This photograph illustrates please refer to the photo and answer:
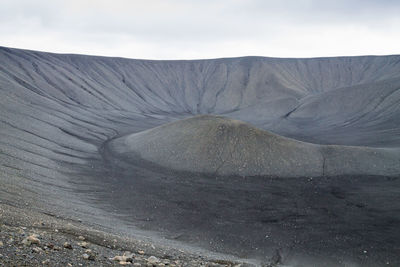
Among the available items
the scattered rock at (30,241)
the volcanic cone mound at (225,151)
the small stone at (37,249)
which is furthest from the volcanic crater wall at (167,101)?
the small stone at (37,249)

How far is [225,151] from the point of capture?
33.7 metres

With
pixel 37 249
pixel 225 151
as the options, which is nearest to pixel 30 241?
pixel 37 249

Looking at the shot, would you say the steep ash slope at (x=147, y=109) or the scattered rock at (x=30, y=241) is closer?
the scattered rock at (x=30, y=241)

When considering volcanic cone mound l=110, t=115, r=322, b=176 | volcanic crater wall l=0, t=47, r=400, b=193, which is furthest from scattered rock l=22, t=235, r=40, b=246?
volcanic cone mound l=110, t=115, r=322, b=176

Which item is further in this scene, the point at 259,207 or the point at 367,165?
the point at 367,165

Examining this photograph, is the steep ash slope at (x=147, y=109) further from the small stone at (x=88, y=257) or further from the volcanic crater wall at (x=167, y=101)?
the small stone at (x=88, y=257)

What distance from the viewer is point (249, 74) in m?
104

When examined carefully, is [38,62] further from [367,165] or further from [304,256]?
[304,256]

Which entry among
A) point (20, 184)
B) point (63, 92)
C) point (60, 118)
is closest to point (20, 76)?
point (63, 92)

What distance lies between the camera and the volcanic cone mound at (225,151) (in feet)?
104

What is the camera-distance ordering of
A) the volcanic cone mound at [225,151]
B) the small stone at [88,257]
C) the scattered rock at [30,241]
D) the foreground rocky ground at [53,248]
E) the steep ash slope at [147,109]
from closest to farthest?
the foreground rocky ground at [53,248], the scattered rock at [30,241], the small stone at [88,257], the steep ash slope at [147,109], the volcanic cone mound at [225,151]

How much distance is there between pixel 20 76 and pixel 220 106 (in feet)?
149

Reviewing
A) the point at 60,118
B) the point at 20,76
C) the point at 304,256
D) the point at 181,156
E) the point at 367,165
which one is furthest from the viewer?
the point at 20,76

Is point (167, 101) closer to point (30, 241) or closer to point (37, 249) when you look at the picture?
point (30, 241)
